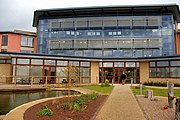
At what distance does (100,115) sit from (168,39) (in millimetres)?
31163

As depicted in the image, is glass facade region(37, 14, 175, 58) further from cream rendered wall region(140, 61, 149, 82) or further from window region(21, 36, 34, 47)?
cream rendered wall region(140, 61, 149, 82)

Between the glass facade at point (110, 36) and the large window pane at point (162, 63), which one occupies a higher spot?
the glass facade at point (110, 36)

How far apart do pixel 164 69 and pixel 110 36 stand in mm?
12956

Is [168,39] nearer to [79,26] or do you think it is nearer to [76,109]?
[79,26]

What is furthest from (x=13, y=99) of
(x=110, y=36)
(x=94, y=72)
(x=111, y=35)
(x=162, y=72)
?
(x=111, y=35)

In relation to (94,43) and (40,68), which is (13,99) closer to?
(40,68)

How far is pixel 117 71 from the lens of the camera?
30.1 metres

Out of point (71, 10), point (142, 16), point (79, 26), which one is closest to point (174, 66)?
point (142, 16)

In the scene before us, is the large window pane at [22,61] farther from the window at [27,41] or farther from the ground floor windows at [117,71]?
the window at [27,41]

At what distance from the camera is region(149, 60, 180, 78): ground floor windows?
2583 cm

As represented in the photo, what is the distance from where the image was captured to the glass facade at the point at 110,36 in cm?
3525

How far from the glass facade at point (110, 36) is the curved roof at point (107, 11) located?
1.10m

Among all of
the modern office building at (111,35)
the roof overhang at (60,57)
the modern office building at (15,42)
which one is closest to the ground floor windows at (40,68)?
the roof overhang at (60,57)

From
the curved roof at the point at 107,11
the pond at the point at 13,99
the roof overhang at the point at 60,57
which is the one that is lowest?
the pond at the point at 13,99
